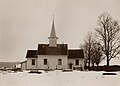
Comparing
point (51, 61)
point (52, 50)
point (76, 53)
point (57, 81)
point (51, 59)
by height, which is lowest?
point (57, 81)

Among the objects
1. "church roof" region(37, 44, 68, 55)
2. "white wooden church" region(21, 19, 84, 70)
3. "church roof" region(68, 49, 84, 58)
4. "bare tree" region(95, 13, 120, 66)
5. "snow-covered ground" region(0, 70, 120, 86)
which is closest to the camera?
"snow-covered ground" region(0, 70, 120, 86)

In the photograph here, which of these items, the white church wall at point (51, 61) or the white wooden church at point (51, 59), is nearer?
the white church wall at point (51, 61)

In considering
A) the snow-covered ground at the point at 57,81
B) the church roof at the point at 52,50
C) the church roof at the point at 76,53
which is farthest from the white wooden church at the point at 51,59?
the snow-covered ground at the point at 57,81

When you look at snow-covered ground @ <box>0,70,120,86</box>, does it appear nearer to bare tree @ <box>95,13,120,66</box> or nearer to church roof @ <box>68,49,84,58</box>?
bare tree @ <box>95,13,120,66</box>

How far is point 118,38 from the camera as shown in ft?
67.8

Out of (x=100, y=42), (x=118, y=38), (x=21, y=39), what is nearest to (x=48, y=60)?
(x=100, y=42)

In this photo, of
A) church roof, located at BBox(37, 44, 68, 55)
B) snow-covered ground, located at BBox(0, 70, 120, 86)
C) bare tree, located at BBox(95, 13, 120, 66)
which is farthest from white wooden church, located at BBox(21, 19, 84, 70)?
snow-covered ground, located at BBox(0, 70, 120, 86)

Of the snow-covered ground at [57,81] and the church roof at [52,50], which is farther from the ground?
the church roof at [52,50]

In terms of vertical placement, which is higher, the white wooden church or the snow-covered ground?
the white wooden church

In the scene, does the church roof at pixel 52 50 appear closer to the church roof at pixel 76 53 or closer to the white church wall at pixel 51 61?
the white church wall at pixel 51 61

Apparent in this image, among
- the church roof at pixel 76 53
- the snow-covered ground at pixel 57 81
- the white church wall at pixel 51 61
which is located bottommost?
the snow-covered ground at pixel 57 81

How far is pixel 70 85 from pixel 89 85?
56 centimetres

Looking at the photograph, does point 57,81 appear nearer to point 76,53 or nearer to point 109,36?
point 109,36

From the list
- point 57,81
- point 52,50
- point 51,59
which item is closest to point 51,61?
point 51,59
